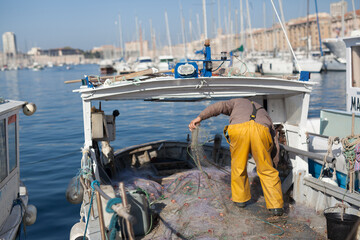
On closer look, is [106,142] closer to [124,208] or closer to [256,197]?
[256,197]

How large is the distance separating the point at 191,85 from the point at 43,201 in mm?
6122

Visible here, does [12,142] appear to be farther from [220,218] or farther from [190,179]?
[220,218]

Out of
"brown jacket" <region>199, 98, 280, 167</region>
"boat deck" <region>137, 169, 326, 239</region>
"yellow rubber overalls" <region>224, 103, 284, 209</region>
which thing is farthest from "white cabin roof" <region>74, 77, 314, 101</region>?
"boat deck" <region>137, 169, 326, 239</region>

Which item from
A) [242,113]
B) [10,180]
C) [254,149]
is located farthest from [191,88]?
[10,180]

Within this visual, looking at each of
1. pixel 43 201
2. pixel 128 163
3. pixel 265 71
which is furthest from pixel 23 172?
pixel 265 71

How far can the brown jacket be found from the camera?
594 centimetres

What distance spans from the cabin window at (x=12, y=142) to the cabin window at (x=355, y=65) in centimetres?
Result: 815

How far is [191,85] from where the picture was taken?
664cm

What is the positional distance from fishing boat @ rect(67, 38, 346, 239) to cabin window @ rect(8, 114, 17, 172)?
43.9 inches

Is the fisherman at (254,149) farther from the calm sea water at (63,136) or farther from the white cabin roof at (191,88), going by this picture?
the calm sea water at (63,136)

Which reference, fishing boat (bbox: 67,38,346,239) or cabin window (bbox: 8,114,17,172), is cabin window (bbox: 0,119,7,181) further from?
fishing boat (bbox: 67,38,346,239)

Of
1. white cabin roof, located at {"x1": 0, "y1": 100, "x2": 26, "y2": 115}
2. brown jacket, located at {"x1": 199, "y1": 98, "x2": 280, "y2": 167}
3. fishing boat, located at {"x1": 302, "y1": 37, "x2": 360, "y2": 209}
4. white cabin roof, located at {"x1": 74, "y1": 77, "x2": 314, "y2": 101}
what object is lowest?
fishing boat, located at {"x1": 302, "y1": 37, "x2": 360, "y2": 209}

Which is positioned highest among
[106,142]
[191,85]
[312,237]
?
[191,85]

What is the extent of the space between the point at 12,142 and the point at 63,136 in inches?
509
